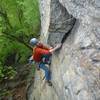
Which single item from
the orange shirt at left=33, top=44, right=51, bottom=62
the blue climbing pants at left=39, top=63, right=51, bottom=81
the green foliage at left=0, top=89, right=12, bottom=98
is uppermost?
the orange shirt at left=33, top=44, right=51, bottom=62

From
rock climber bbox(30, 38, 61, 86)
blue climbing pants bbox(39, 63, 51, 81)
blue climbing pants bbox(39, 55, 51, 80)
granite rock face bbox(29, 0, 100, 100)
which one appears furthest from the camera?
blue climbing pants bbox(39, 63, 51, 81)

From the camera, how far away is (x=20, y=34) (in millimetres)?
18172

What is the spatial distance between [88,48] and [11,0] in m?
10.2

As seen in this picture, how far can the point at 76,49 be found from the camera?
927 cm

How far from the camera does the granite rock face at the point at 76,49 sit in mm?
8328

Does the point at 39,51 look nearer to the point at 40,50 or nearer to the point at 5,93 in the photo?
the point at 40,50

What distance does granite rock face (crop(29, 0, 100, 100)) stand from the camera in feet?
27.3

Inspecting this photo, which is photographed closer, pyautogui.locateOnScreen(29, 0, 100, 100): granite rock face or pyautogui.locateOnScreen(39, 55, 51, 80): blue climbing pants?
pyautogui.locateOnScreen(29, 0, 100, 100): granite rock face

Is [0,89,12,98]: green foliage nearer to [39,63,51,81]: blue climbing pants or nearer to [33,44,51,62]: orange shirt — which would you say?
[39,63,51,81]: blue climbing pants

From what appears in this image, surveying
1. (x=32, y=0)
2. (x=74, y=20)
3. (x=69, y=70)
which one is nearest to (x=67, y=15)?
(x=74, y=20)

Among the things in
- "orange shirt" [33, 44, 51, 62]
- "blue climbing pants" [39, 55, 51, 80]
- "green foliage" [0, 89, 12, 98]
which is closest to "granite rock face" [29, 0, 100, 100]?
"blue climbing pants" [39, 55, 51, 80]

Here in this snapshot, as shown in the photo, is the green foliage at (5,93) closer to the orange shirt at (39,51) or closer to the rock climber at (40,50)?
the rock climber at (40,50)

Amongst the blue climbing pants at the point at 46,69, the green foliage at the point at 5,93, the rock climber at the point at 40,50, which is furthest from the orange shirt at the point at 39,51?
the green foliage at the point at 5,93

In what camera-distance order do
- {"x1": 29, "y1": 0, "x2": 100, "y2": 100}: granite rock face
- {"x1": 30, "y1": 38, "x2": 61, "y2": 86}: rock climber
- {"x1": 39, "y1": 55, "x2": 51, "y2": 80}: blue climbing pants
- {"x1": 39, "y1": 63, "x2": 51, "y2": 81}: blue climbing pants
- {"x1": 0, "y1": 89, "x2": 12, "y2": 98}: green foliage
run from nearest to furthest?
{"x1": 29, "y1": 0, "x2": 100, "y2": 100}: granite rock face, {"x1": 30, "y1": 38, "x2": 61, "y2": 86}: rock climber, {"x1": 39, "y1": 55, "x2": 51, "y2": 80}: blue climbing pants, {"x1": 39, "y1": 63, "x2": 51, "y2": 81}: blue climbing pants, {"x1": 0, "y1": 89, "x2": 12, "y2": 98}: green foliage
